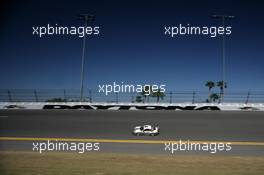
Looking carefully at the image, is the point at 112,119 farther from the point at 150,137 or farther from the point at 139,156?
the point at 139,156

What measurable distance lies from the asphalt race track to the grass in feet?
1.73

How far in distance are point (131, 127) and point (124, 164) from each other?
8.87ft

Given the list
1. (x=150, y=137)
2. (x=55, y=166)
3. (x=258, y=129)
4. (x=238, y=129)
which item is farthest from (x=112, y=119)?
(x=55, y=166)

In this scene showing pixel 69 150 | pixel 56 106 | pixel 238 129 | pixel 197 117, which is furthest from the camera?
pixel 56 106

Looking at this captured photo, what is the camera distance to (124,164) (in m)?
2.77

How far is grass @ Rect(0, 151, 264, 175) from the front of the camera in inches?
97.7

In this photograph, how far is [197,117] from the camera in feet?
21.9

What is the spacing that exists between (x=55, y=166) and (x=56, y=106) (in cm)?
607

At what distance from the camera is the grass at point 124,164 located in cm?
248
